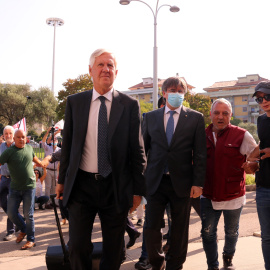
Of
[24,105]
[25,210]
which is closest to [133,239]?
[25,210]

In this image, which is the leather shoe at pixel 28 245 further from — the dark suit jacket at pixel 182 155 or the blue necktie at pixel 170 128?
the blue necktie at pixel 170 128

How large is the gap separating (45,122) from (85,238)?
161ft

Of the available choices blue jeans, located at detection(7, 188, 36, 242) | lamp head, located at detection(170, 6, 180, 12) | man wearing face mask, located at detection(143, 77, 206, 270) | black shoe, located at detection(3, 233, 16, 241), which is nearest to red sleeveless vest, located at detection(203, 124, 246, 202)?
man wearing face mask, located at detection(143, 77, 206, 270)

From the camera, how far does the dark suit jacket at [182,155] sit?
3.77m

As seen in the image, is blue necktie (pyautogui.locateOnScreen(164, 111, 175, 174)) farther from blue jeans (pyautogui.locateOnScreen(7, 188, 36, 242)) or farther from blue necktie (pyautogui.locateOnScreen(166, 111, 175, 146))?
blue jeans (pyautogui.locateOnScreen(7, 188, 36, 242))

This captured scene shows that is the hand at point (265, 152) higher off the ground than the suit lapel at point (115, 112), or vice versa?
the suit lapel at point (115, 112)

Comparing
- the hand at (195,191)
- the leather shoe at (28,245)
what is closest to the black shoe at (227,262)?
the hand at (195,191)

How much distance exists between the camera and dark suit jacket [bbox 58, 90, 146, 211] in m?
2.89

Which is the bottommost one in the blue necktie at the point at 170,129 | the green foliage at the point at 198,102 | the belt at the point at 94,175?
the belt at the point at 94,175

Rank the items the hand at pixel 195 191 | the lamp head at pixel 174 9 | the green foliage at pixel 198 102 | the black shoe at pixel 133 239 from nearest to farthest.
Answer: the hand at pixel 195 191
the black shoe at pixel 133 239
the lamp head at pixel 174 9
the green foliage at pixel 198 102

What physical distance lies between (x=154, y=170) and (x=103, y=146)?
1.10 meters

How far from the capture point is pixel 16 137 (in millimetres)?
6082

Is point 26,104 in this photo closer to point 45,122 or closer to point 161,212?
point 45,122

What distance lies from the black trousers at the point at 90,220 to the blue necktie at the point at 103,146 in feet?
0.24
